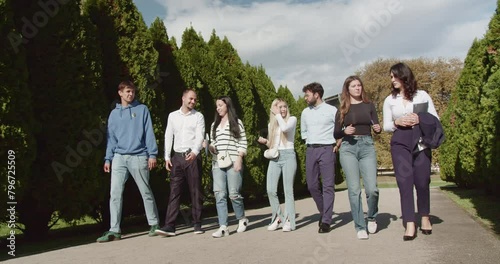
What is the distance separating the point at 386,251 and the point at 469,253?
79 cm

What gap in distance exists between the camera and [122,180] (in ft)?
22.2

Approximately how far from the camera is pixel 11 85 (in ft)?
19.5

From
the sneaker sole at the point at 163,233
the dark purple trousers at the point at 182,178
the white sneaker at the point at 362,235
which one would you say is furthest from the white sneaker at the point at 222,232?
the white sneaker at the point at 362,235

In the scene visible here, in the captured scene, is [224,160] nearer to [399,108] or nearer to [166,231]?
[166,231]

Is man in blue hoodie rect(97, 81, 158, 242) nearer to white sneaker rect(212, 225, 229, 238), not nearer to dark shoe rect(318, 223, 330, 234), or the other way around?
white sneaker rect(212, 225, 229, 238)

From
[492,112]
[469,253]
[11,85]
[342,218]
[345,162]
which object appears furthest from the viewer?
[492,112]

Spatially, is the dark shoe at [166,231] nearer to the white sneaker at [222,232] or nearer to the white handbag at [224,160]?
the white sneaker at [222,232]

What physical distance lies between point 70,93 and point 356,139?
4055mm

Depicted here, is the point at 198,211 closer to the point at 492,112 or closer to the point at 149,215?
the point at 149,215

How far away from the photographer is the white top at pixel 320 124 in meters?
7.02

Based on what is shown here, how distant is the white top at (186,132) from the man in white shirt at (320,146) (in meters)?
1.53

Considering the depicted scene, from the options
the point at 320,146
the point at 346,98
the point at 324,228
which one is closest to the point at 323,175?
the point at 320,146

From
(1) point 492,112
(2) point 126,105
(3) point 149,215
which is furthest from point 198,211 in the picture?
(1) point 492,112

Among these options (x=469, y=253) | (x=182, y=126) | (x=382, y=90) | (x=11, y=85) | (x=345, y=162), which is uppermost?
(x=382, y=90)
